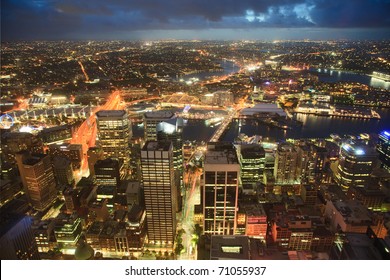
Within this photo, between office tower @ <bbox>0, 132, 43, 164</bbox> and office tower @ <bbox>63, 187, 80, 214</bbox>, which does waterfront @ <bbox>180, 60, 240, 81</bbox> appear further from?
office tower @ <bbox>63, 187, 80, 214</bbox>

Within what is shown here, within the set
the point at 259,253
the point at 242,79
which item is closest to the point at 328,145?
the point at 259,253

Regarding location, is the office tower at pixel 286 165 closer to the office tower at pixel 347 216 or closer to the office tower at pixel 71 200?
the office tower at pixel 347 216

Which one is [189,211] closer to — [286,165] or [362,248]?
[286,165]

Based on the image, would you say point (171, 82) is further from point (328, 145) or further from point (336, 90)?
point (328, 145)

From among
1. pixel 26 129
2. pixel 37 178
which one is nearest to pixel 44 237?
pixel 37 178

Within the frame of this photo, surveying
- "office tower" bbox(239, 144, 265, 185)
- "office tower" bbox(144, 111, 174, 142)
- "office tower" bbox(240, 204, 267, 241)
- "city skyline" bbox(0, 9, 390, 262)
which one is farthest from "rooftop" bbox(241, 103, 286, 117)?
"office tower" bbox(240, 204, 267, 241)

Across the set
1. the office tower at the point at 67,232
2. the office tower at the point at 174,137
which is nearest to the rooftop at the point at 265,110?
the office tower at the point at 174,137
